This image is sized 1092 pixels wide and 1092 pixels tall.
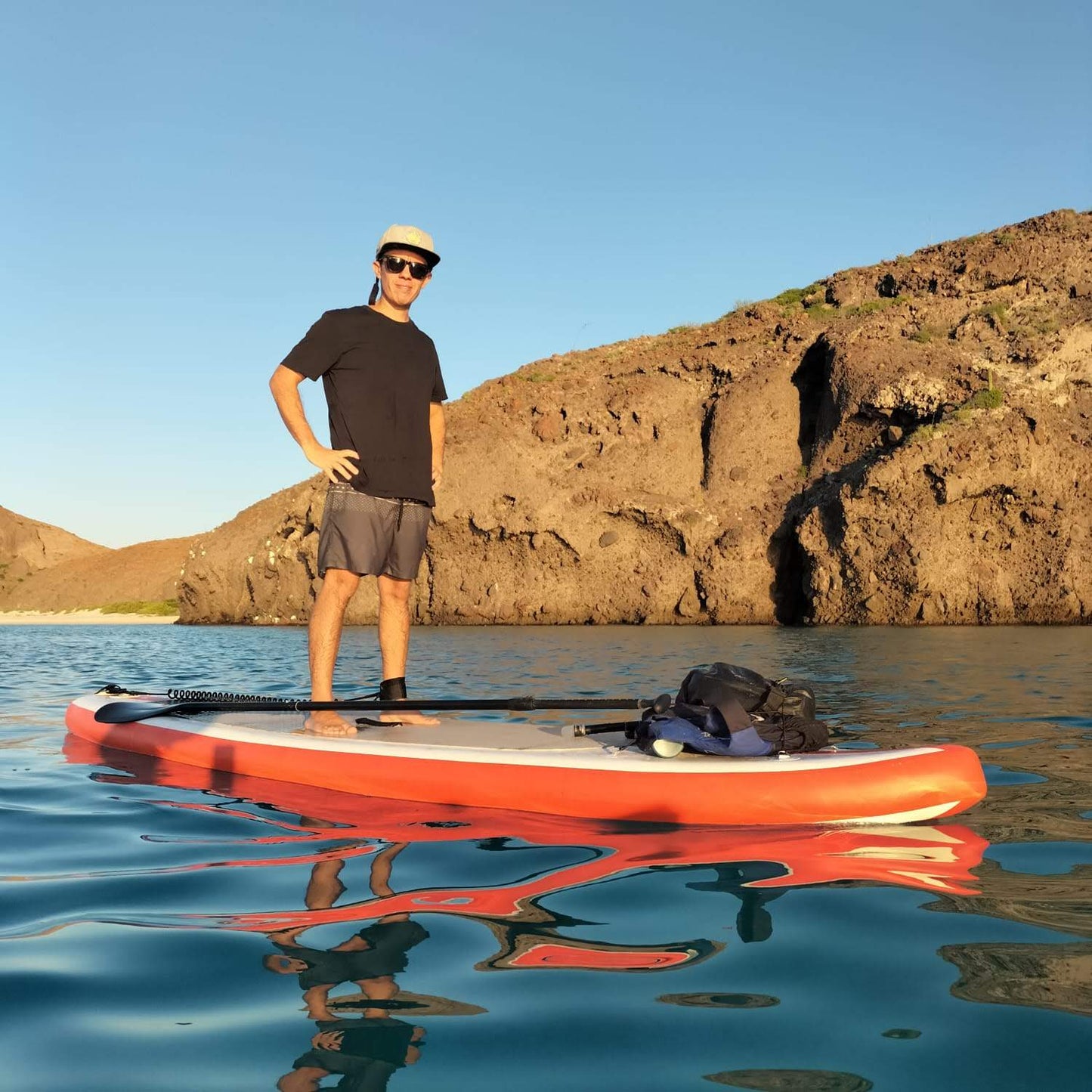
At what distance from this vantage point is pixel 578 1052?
1.62 m

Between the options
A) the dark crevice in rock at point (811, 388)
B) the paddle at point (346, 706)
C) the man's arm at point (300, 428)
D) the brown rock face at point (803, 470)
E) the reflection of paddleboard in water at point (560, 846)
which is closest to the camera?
the reflection of paddleboard in water at point (560, 846)

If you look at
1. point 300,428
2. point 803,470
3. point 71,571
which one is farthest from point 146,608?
point 300,428

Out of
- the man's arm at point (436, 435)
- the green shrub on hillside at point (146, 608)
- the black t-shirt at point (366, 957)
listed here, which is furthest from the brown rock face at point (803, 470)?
the black t-shirt at point (366, 957)

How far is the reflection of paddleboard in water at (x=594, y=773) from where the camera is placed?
10.4ft

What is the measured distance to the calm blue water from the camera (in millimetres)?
1585

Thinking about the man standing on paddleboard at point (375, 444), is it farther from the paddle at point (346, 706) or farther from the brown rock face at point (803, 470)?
the brown rock face at point (803, 470)

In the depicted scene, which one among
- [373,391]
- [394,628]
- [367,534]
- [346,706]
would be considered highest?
[373,391]

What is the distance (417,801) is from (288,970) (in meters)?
1.80

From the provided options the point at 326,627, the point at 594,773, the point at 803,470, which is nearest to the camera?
the point at 594,773

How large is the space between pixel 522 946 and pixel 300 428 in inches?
121

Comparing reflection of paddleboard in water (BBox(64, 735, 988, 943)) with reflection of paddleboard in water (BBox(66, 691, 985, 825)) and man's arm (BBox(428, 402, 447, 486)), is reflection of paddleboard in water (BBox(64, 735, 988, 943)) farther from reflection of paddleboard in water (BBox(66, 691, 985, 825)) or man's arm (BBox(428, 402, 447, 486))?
man's arm (BBox(428, 402, 447, 486))

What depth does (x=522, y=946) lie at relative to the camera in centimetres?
212

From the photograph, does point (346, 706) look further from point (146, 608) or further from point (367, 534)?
point (146, 608)

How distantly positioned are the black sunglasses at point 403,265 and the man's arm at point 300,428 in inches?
26.9
